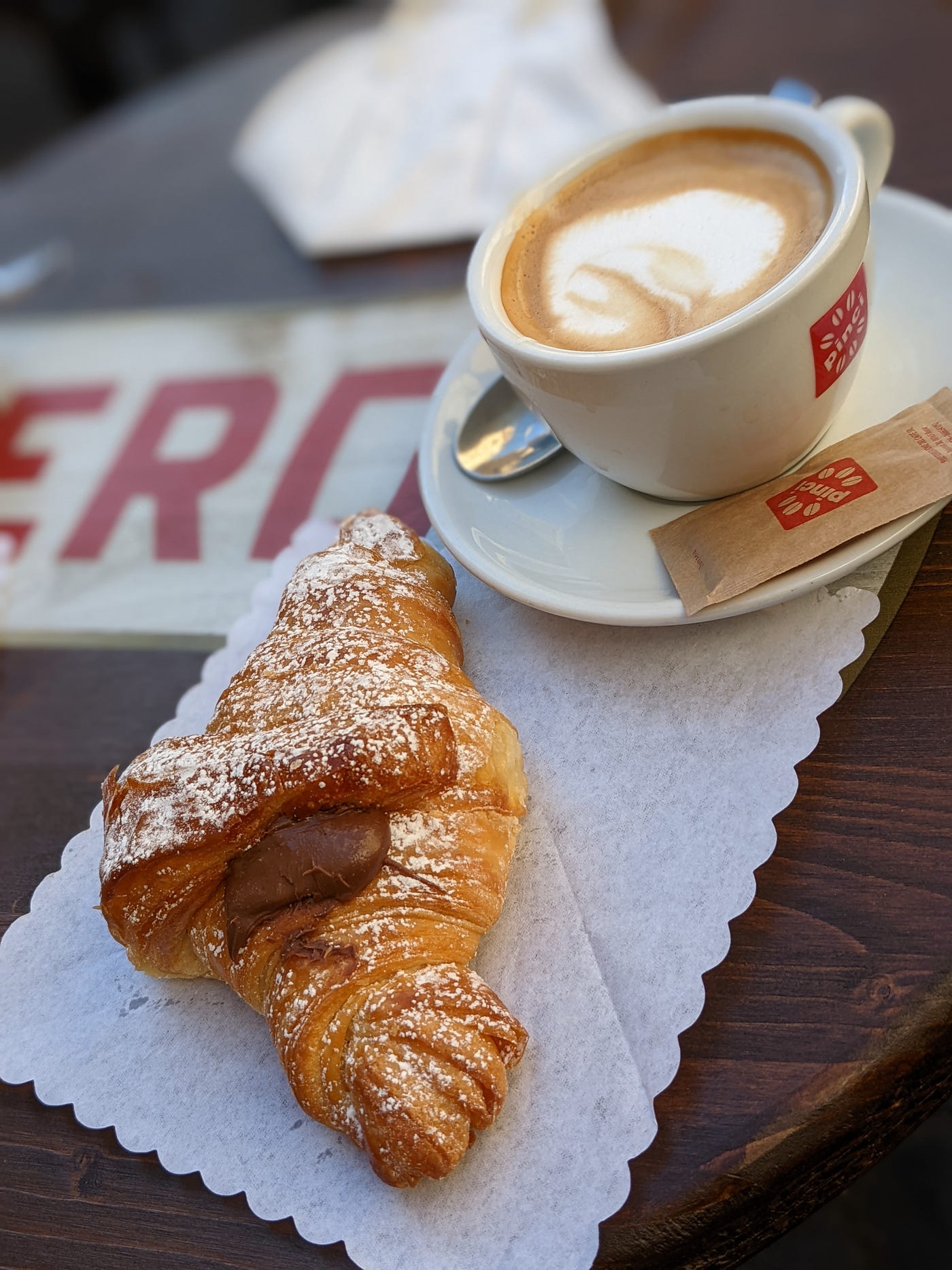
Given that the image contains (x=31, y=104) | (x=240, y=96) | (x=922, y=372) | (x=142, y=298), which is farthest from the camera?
(x=31, y=104)

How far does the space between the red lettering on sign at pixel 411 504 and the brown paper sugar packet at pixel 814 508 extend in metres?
0.34

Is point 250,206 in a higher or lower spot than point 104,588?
higher

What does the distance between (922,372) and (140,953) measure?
92cm

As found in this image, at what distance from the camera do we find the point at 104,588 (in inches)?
55.1

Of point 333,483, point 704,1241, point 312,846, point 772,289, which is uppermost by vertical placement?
point 772,289

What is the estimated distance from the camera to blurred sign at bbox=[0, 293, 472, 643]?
1.37 meters

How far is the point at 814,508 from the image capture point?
94cm

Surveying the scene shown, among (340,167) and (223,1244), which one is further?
(340,167)

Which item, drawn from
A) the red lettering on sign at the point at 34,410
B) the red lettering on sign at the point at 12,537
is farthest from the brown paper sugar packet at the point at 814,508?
the red lettering on sign at the point at 34,410

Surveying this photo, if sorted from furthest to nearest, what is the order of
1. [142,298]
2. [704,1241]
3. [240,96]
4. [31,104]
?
[31,104] → [240,96] → [142,298] → [704,1241]

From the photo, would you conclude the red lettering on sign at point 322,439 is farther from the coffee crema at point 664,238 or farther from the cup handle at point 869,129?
the cup handle at point 869,129

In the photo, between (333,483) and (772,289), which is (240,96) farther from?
(772,289)

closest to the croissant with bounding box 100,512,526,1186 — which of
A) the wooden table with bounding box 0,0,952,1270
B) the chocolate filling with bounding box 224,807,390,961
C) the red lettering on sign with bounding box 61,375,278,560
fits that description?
A: the chocolate filling with bounding box 224,807,390,961

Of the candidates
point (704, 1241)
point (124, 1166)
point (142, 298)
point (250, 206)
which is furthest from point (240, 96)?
point (704, 1241)
